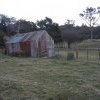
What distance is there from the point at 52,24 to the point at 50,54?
49.4ft

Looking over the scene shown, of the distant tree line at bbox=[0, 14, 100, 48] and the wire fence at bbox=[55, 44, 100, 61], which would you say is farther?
the distant tree line at bbox=[0, 14, 100, 48]

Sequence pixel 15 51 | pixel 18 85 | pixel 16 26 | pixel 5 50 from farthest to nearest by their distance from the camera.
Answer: pixel 16 26, pixel 5 50, pixel 15 51, pixel 18 85

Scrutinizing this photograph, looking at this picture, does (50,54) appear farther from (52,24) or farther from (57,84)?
(57,84)

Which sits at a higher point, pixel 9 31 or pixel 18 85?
pixel 9 31

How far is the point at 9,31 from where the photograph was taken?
53688mm

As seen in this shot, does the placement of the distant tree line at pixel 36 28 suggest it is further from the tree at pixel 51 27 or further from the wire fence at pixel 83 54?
the wire fence at pixel 83 54

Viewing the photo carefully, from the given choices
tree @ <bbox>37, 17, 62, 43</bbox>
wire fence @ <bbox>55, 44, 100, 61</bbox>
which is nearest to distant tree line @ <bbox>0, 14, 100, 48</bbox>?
tree @ <bbox>37, 17, 62, 43</bbox>

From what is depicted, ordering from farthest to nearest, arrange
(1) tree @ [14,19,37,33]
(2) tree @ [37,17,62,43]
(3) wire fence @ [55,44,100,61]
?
1. (1) tree @ [14,19,37,33]
2. (2) tree @ [37,17,62,43]
3. (3) wire fence @ [55,44,100,61]

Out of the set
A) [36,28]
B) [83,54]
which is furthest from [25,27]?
[83,54]

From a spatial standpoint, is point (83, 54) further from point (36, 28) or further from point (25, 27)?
point (25, 27)

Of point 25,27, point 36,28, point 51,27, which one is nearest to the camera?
point 51,27

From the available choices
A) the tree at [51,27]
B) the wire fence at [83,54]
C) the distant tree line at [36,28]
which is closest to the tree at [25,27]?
the distant tree line at [36,28]

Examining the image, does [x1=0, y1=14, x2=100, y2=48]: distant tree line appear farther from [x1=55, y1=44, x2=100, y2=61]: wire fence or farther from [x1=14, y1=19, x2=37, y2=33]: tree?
[x1=55, y1=44, x2=100, y2=61]: wire fence

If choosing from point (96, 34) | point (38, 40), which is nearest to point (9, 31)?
point (38, 40)
